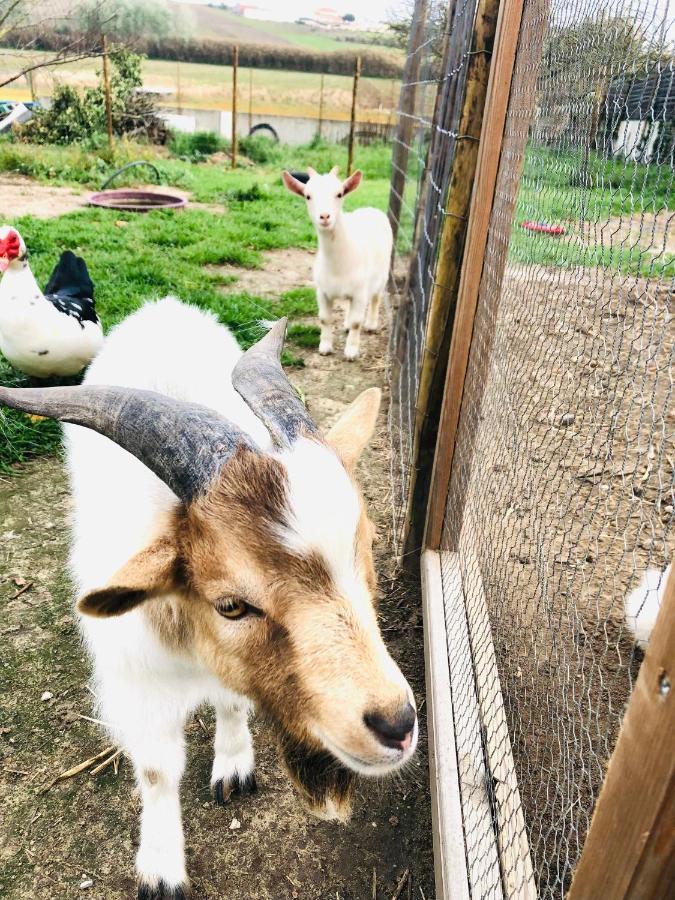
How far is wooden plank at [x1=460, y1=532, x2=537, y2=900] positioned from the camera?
1.70m

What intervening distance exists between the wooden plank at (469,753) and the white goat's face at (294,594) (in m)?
0.59

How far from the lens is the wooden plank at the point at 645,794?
30.7 inches

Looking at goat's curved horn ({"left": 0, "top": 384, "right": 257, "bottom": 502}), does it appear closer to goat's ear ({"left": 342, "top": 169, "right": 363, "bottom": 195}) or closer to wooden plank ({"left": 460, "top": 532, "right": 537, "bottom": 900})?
wooden plank ({"left": 460, "top": 532, "right": 537, "bottom": 900})

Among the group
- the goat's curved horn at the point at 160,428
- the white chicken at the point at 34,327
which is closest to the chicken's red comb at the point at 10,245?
the white chicken at the point at 34,327

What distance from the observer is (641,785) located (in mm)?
808

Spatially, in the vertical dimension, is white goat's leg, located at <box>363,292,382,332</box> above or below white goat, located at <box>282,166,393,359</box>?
below

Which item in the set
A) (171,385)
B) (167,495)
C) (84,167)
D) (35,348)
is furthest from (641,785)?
(84,167)

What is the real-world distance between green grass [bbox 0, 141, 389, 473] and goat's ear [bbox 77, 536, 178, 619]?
280cm

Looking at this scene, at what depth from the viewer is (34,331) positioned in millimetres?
4375

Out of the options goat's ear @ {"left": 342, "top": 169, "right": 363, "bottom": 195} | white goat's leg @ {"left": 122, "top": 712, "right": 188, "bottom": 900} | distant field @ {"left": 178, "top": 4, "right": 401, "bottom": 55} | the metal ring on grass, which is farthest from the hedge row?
white goat's leg @ {"left": 122, "top": 712, "right": 188, "bottom": 900}

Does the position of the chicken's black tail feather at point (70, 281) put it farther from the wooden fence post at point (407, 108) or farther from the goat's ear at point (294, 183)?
the wooden fence post at point (407, 108)

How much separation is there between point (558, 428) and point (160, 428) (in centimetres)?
150

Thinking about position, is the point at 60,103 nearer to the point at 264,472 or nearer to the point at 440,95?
the point at 440,95

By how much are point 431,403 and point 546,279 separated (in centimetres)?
76
